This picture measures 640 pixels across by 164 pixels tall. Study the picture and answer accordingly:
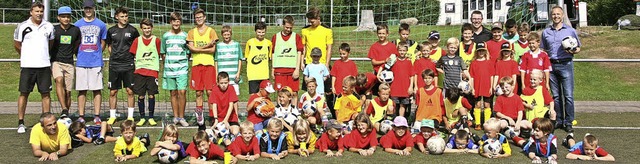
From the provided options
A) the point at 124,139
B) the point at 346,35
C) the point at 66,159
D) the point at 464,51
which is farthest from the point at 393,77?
the point at 346,35

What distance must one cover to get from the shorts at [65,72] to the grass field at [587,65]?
11.6 ft

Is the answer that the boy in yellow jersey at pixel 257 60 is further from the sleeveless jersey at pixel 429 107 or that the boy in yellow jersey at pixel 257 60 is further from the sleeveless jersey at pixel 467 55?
the sleeveless jersey at pixel 467 55

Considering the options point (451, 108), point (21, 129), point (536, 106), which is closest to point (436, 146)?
point (451, 108)

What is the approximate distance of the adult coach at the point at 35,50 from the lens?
893 cm

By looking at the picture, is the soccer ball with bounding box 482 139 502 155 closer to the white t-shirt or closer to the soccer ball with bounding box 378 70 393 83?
the soccer ball with bounding box 378 70 393 83

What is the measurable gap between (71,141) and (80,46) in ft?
6.26

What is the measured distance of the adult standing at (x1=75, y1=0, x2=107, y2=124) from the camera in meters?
9.38

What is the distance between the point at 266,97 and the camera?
29.2 feet

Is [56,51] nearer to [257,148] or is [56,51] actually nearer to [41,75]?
[41,75]

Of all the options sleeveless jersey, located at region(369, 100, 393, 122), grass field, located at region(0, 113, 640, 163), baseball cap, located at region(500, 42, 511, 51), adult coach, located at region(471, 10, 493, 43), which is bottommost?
grass field, located at region(0, 113, 640, 163)

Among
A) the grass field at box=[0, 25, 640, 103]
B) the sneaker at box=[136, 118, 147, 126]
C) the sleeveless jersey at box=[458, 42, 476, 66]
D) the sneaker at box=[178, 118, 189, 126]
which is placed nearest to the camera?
the sleeveless jersey at box=[458, 42, 476, 66]

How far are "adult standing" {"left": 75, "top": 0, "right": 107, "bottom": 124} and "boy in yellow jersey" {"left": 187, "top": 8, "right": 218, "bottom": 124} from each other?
1234 mm

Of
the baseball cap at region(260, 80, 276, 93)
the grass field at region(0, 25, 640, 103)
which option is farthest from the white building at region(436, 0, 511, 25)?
the baseball cap at region(260, 80, 276, 93)

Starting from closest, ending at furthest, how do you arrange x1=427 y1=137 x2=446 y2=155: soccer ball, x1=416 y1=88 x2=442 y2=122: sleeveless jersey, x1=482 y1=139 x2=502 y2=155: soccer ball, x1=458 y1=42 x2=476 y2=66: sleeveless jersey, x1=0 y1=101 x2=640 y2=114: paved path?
x1=482 y1=139 x2=502 y2=155: soccer ball < x1=427 y1=137 x2=446 y2=155: soccer ball < x1=416 y1=88 x2=442 y2=122: sleeveless jersey < x1=458 y1=42 x2=476 y2=66: sleeveless jersey < x1=0 y1=101 x2=640 y2=114: paved path
